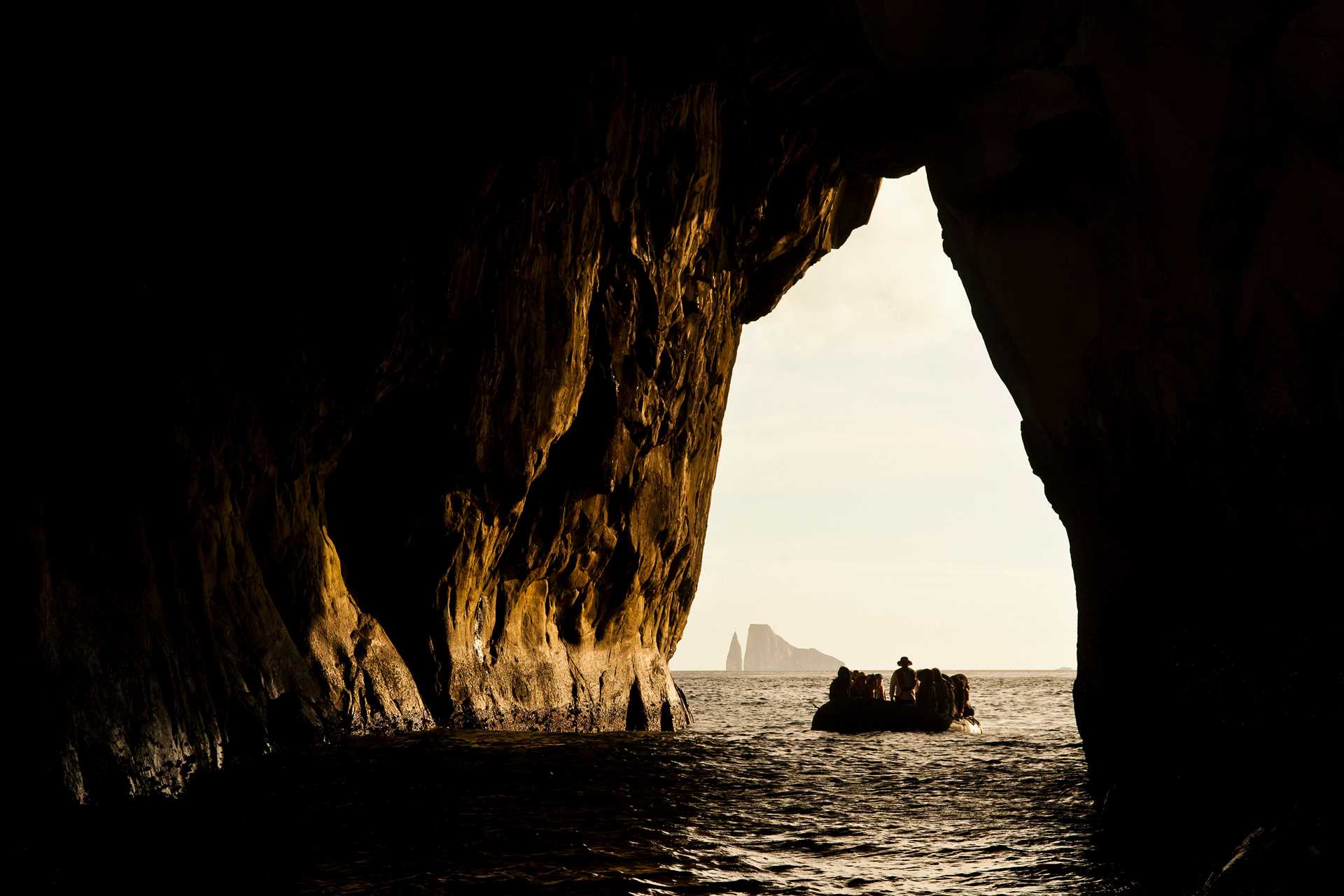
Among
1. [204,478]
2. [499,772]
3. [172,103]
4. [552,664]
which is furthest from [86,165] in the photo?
[552,664]

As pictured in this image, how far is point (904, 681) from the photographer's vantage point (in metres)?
24.5

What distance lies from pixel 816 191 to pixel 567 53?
393 inches

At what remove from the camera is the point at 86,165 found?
399 inches

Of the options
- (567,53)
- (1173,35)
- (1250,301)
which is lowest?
(1250,301)

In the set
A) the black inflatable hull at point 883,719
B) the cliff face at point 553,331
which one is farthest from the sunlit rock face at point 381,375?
the black inflatable hull at point 883,719

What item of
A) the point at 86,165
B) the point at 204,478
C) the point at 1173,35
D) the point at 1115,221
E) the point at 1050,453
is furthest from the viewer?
the point at 204,478

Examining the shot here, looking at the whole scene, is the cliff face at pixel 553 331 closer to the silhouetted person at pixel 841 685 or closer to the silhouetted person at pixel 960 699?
the silhouetted person at pixel 841 685

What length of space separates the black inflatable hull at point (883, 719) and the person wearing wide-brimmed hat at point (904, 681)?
1847mm

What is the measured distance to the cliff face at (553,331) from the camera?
6.71m

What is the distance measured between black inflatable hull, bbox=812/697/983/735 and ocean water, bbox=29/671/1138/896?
7.96 metres

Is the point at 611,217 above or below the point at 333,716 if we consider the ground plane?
above

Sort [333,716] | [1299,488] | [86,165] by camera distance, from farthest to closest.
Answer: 1. [333,716]
2. [86,165]
3. [1299,488]

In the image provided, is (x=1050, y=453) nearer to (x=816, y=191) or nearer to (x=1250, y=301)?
(x=1250, y=301)

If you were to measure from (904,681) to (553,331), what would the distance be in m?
12.6
